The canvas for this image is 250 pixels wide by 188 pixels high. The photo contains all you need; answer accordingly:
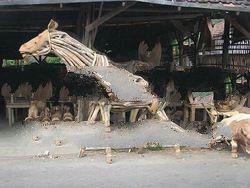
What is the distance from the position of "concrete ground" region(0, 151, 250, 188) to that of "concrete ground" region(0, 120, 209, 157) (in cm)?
46

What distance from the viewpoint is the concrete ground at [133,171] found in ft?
22.6

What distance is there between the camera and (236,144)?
8.65 meters

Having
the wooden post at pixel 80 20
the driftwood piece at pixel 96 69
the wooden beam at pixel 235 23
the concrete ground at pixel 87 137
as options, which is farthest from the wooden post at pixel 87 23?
the wooden beam at pixel 235 23

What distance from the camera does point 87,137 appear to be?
9.68 m

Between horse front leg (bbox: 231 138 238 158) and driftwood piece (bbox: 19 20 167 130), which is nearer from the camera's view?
horse front leg (bbox: 231 138 238 158)

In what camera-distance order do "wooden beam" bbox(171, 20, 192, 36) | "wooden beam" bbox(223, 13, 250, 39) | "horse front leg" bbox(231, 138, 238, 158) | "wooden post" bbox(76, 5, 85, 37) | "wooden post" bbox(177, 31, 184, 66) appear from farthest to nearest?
"wooden post" bbox(177, 31, 184, 66) < "wooden beam" bbox(171, 20, 192, 36) < "wooden beam" bbox(223, 13, 250, 39) < "wooden post" bbox(76, 5, 85, 37) < "horse front leg" bbox(231, 138, 238, 158)

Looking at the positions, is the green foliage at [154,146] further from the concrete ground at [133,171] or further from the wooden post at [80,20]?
the wooden post at [80,20]

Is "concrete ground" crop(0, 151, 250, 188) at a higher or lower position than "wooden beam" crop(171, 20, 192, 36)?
lower

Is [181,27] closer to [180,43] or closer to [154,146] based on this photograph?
[180,43]

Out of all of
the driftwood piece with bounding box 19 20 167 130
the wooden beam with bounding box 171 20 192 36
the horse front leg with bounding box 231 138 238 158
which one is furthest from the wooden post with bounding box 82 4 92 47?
the horse front leg with bounding box 231 138 238 158

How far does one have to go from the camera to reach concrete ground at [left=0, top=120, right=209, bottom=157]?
9.17 m

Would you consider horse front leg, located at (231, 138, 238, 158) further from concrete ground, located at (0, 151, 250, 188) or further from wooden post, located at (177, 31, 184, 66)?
wooden post, located at (177, 31, 184, 66)

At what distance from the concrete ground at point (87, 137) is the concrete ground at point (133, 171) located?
458 millimetres

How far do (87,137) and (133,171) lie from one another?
2.30 metres
